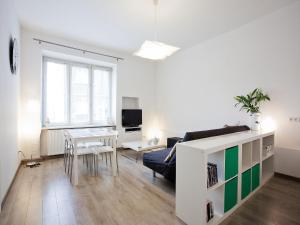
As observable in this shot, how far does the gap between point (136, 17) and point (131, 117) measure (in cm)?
301

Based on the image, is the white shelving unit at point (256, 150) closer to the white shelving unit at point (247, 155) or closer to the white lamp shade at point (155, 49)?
the white shelving unit at point (247, 155)

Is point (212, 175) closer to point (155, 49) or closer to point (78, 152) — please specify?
point (155, 49)

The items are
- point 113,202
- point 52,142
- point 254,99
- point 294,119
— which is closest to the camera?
point 113,202

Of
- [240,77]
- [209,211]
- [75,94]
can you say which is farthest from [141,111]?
[209,211]

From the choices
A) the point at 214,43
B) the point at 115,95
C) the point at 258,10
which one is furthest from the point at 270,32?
the point at 115,95

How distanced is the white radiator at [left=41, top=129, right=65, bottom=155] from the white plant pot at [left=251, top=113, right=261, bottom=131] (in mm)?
4411

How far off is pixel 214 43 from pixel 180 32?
37.3 inches

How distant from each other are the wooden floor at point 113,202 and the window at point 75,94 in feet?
6.11

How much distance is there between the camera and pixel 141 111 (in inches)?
221

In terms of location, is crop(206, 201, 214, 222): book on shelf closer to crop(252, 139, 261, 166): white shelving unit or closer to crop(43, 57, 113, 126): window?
crop(252, 139, 261, 166): white shelving unit

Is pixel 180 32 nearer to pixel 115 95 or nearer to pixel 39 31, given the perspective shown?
pixel 115 95

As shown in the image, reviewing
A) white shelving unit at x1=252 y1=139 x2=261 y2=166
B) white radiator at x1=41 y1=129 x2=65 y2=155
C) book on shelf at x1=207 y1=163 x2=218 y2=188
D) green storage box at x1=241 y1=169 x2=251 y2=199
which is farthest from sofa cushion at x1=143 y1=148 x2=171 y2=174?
white radiator at x1=41 y1=129 x2=65 y2=155

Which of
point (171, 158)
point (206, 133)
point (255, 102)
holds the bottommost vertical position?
point (171, 158)

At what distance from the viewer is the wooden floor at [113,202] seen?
1864 millimetres
